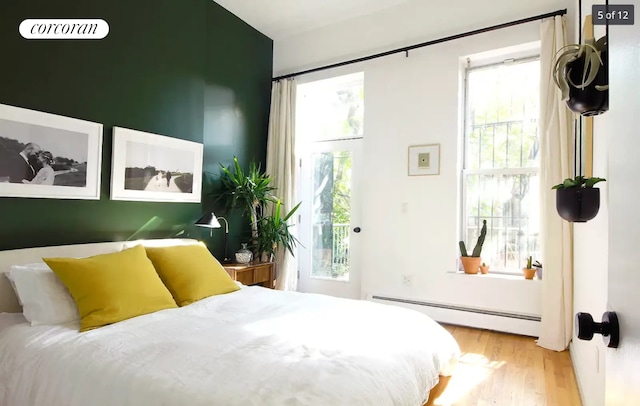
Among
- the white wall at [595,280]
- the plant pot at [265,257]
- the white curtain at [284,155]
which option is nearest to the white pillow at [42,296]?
Result: the plant pot at [265,257]

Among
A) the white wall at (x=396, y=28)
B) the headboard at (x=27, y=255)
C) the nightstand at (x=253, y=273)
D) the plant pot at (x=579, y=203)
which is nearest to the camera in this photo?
the plant pot at (x=579, y=203)

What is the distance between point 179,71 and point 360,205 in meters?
2.36

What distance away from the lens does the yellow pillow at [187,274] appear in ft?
8.34

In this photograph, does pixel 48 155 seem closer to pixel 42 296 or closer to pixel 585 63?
pixel 42 296

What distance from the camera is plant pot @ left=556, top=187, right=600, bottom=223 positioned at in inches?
59.4

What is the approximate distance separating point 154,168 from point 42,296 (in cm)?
149

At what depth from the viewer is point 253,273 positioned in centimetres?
384

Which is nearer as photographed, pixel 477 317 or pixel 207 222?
pixel 207 222

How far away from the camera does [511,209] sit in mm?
3598

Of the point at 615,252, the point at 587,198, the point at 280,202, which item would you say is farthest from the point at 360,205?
the point at 615,252

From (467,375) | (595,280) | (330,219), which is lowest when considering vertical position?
(467,375)

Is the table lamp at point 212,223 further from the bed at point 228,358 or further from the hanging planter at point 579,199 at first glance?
the hanging planter at point 579,199

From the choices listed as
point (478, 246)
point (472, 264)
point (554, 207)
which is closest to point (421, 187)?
point (478, 246)

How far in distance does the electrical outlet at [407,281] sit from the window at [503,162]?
68 centimetres
